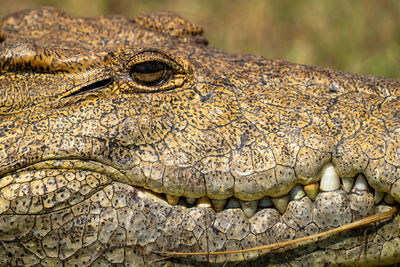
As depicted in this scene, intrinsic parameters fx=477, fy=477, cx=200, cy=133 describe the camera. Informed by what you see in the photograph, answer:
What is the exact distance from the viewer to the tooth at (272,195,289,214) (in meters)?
2.68

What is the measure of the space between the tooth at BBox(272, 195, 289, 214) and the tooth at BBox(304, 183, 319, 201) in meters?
0.12

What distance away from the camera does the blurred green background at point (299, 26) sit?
627 centimetres

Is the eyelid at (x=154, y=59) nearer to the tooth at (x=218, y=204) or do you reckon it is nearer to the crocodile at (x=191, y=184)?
the crocodile at (x=191, y=184)

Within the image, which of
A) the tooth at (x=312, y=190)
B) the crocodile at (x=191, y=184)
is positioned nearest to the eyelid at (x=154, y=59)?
the crocodile at (x=191, y=184)

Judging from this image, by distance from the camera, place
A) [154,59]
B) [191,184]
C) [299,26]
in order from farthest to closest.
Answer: [299,26] < [154,59] < [191,184]

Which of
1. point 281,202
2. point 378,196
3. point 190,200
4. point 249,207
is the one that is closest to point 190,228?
point 190,200

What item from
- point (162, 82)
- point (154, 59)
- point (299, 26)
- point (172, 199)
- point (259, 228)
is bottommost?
point (259, 228)

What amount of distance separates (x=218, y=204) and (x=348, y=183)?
73cm

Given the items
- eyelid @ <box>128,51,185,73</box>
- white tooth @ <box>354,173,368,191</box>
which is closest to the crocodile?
white tooth @ <box>354,173,368,191</box>

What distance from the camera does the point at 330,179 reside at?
2.67 meters

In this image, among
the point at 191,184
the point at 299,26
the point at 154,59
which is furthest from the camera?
the point at 299,26

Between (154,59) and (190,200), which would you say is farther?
(154,59)

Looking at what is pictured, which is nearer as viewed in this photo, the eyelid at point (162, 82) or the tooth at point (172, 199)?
the tooth at point (172, 199)

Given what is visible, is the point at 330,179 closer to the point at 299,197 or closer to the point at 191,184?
the point at 299,197
